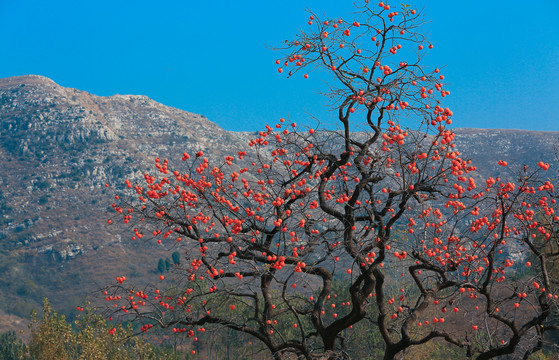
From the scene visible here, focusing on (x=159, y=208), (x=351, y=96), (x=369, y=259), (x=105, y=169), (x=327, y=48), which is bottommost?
(x=369, y=259)

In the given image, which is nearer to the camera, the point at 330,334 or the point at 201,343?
the point at 330,334

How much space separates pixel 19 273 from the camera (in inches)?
5138

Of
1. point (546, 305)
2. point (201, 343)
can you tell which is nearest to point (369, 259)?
point (546, 305)

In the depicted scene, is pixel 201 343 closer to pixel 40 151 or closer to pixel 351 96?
pixel 351 96

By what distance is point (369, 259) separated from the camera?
10281 mm

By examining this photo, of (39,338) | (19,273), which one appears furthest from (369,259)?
(19,273)

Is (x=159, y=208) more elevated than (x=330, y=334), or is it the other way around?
(x=159, y=208)

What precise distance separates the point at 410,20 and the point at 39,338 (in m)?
26.4

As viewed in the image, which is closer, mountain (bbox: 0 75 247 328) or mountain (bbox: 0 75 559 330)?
mountain (bbox: 0 75 559 330)

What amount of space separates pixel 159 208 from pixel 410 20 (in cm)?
579

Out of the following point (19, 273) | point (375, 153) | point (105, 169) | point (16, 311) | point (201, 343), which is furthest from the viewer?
point (105, 169)

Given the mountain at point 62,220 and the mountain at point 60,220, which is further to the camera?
the mountain at point 60,220

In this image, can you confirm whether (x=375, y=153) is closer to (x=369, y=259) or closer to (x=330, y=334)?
(x=369, y=259)

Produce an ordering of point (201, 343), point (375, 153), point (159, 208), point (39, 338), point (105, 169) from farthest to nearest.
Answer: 1. point (105, 169)
2. point (201, 343)
3. point (39, 338)
4. point (375, 153)
5. point (159, 208)
